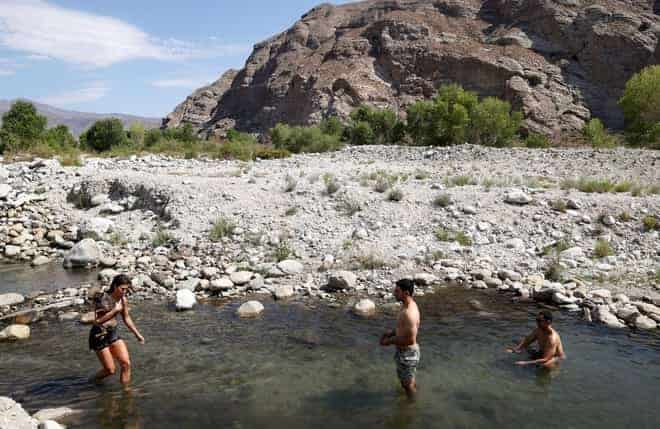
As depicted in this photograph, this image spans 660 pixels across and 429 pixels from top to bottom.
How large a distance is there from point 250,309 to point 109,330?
132 inches

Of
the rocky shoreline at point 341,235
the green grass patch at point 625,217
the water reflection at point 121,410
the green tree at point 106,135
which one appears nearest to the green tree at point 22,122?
the green tree at point 106,135

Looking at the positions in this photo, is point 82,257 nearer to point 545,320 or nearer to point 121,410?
point 121,410

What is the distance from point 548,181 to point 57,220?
17.5m

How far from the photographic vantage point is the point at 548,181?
17719 millimetres

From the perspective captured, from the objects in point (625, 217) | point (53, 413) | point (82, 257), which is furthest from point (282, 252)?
point (625, 217)

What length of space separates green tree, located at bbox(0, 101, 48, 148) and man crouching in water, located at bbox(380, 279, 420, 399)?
33853mm

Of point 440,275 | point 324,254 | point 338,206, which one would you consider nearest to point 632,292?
point 440,275

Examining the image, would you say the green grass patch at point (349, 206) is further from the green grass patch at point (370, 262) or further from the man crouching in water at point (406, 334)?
the man crouching in water at point (406, 334)

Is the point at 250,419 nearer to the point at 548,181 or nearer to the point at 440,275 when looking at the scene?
the point at 440,275

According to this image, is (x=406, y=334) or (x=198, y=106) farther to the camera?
(x=198, y=106)

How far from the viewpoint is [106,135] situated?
129 feet

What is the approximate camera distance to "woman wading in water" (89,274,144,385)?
6348mm

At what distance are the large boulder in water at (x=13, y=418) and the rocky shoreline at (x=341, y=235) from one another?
11.7 feet

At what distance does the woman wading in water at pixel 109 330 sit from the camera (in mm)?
6348
